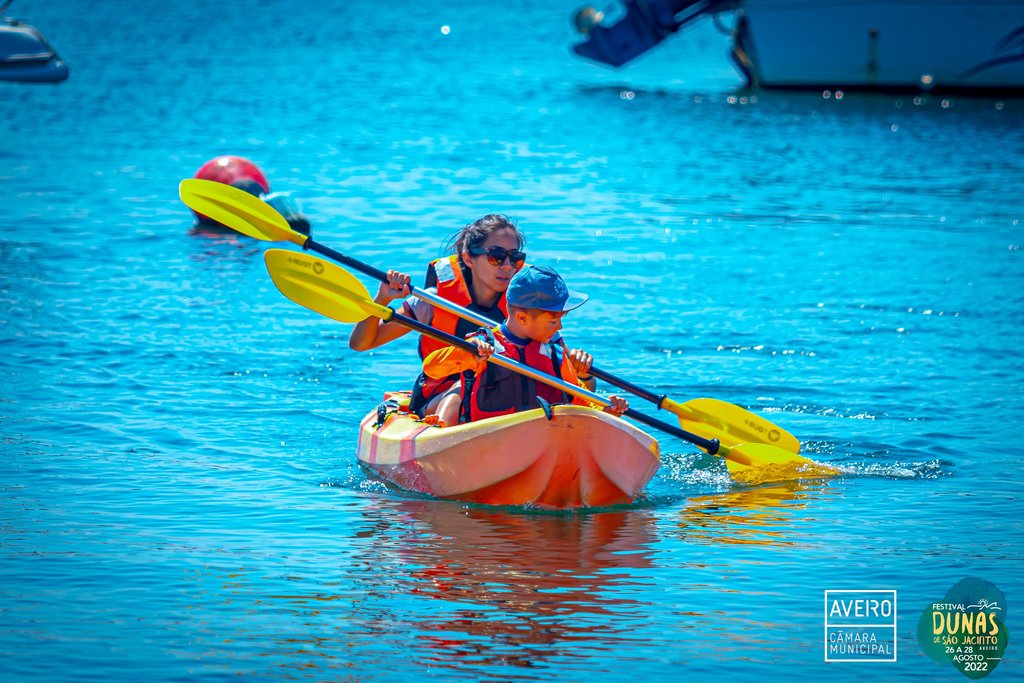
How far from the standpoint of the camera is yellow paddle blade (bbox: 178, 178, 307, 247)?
29.9ft

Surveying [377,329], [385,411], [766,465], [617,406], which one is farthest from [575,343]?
[617,406]

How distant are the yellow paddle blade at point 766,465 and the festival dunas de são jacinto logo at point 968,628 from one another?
1765 mm

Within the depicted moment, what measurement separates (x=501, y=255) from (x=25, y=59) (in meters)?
19.7

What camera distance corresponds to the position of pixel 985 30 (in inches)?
1065

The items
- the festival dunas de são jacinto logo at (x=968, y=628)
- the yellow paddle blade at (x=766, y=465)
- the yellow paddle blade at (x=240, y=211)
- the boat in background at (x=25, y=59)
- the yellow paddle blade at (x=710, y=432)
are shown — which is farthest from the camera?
the boat in background at (x=25, y=59)

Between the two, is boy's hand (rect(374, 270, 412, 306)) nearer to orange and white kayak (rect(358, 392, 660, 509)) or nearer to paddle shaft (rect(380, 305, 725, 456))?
paddle shaft (rect(380, 305, 725, 456))

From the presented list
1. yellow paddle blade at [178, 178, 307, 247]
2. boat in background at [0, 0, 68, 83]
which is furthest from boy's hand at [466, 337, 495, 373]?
boat in background at [0, 0, 68, 83]

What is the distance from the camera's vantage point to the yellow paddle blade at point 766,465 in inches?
329

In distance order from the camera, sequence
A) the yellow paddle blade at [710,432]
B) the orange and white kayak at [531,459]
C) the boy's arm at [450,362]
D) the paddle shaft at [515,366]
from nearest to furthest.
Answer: the orange and white kayak at [531,459] < the paddle shaft at [515,366] < the boy's arm at [450,362] < the yellow paddle blade at [710,432]

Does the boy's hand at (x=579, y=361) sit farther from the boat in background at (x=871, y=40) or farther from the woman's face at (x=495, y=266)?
the boat in background at (x=871, y=40)

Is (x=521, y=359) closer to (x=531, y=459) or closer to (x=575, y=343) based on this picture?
(x=531, y=459)

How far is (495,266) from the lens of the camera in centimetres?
778

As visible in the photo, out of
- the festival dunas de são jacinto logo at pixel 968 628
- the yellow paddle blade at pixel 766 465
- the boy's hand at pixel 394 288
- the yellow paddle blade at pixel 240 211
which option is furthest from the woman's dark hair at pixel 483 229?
the festival dunas de são jacinto logo at pixel 968 628

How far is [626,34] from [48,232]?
59.7 feet
